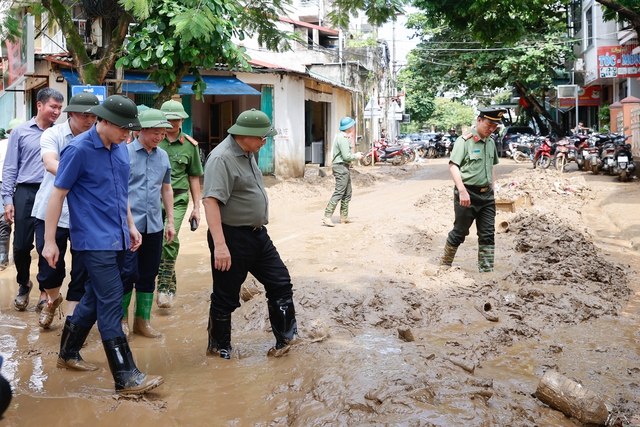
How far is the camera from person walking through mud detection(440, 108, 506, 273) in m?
6.79

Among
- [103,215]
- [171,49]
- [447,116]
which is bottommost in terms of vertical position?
[103,215]

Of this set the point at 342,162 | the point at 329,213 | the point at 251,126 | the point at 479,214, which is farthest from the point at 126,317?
→ the point at 342,162

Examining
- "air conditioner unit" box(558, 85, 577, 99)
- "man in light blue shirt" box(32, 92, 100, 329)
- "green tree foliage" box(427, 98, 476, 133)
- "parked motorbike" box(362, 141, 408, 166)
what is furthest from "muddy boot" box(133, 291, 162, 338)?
"green tree foliage" box(427, 98, 476, 133)

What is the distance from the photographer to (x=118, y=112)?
12.6 feet

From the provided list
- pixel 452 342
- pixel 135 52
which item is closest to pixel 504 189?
pixel 135 52

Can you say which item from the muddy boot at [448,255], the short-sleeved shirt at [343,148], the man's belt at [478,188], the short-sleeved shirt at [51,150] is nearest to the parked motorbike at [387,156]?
the short-sleeved shirt at [343,148]

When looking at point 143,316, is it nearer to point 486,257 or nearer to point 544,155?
point 486,257

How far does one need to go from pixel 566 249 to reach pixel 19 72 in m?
11.1

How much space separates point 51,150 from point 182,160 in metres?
1.28

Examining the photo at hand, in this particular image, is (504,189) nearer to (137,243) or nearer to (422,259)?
(422,259)

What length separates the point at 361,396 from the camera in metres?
3.67

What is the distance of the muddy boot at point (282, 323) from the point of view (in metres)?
4.61

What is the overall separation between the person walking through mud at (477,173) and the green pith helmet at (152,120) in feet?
10.3

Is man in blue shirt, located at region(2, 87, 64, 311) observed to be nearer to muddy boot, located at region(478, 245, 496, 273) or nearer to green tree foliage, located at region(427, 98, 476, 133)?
muddy boot, located at region(478, 245, 496, 273)
